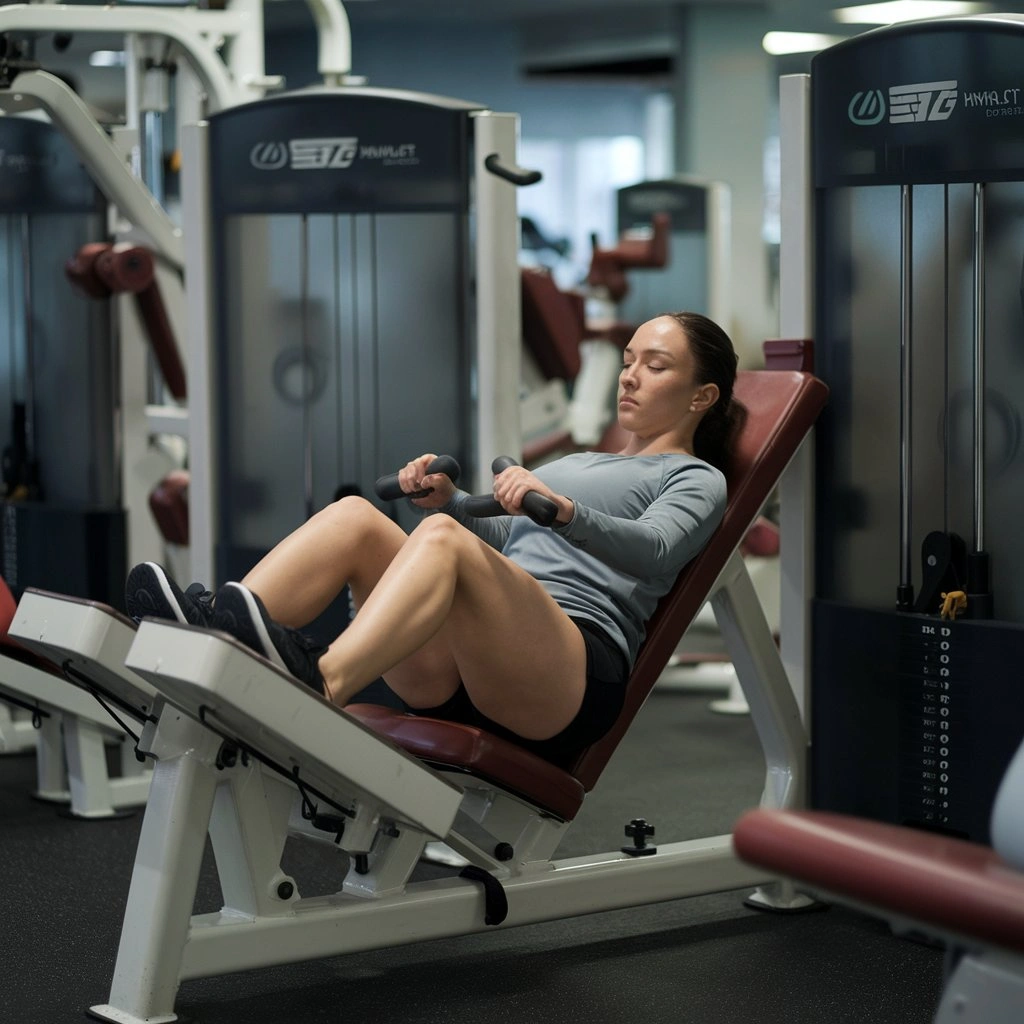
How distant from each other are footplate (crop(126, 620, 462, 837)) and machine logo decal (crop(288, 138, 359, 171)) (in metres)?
1.56

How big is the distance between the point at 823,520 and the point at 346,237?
125 centimetres

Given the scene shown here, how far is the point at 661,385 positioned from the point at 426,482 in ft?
1.50

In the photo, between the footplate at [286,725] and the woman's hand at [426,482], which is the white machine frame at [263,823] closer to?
the footplate at [286,725]

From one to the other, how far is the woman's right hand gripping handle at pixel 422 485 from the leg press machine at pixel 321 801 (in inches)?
13.8

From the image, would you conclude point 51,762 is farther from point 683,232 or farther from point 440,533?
point 683,232

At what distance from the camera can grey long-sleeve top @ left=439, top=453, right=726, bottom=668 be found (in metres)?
2.60

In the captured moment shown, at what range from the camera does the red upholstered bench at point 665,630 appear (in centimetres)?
250

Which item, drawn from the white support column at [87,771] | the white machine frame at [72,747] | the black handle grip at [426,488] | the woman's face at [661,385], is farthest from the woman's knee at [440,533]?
the white support column at [87,771]

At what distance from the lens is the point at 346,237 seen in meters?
3.56

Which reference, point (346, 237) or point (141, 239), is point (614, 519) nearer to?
point (346, 237)

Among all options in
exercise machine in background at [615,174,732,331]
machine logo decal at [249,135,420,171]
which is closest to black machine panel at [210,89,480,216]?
machine logo decal at [249,135,420,171]

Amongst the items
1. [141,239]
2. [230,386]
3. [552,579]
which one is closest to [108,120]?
[141,239]

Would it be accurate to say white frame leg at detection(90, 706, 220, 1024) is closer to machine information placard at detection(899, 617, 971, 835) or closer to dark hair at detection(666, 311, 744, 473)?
dark hair at detection(666, 311, 744, 473)

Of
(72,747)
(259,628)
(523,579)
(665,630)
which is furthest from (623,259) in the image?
(259,628)
